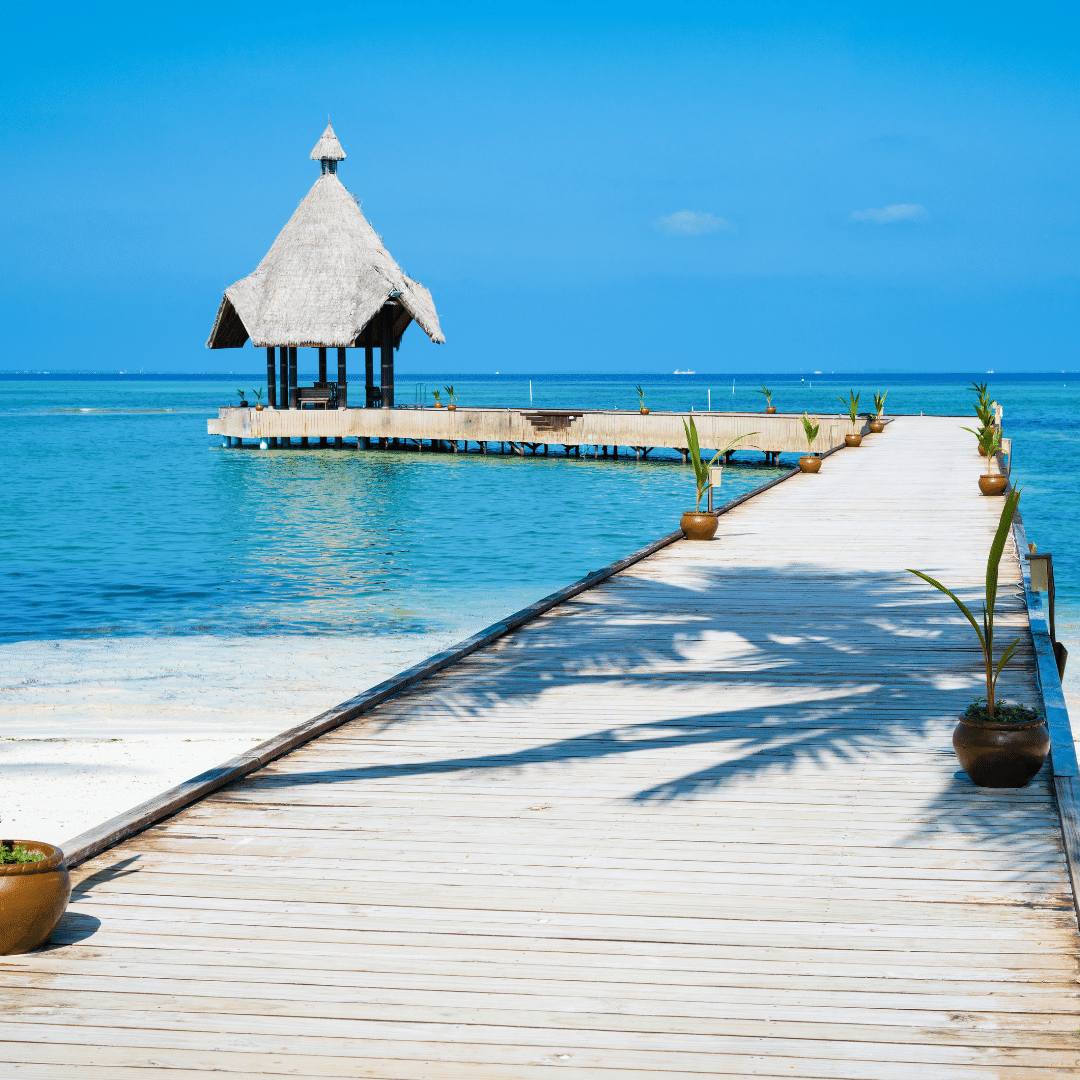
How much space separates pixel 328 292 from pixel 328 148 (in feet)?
18.7

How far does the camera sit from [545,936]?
398 cm

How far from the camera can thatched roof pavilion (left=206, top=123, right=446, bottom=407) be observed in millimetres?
40000

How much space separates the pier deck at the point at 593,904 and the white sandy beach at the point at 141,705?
2.81 m

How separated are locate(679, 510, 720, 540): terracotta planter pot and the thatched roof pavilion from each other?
27140 mm

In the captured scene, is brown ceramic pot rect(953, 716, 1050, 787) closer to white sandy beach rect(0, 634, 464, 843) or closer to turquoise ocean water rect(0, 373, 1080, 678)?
white sandy beach rect(0, 634, 464, 843)

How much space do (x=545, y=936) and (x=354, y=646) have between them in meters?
10.5

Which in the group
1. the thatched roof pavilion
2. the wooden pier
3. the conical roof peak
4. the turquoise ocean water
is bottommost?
the turquoise ocean water

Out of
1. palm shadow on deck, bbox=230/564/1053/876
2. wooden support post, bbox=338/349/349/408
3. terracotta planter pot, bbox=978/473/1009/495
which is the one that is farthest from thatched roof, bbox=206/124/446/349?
palm shadow on deck, bbox=230/564/1053/876

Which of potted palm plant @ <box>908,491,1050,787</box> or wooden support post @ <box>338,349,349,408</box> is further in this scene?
wooden support post @ <box>338,349,349,408</box>

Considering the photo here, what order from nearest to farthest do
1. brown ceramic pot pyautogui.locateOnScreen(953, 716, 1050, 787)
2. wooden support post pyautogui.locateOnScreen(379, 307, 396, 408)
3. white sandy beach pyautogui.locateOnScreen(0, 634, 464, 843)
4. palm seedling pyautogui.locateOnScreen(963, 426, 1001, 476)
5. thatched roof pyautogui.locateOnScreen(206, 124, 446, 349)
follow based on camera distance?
brown ceramic pot pyautogui.locateOnScreen(953, 716, 1050, 787), white sandy beach pyautogui.locateOnScreen(0, 634, 464, 843), palm seedling pyautogui.locateOnScreen(963, 426, 1001, 476), thatched roof pyautogui.locateOnScreen(206, 124, 446, 349), wooden support post pyautogui.locateOnScreen(379, 307, 396, 408)

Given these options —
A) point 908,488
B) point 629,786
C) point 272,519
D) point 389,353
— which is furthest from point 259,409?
point 629,786

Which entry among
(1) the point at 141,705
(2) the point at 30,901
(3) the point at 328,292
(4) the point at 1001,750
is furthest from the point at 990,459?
(3) the point at 328,292

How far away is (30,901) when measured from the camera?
3738mm

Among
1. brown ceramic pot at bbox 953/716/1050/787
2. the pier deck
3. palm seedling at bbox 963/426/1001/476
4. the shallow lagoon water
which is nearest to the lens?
the pier deck
